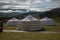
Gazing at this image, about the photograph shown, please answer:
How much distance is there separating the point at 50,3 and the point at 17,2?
894 mm

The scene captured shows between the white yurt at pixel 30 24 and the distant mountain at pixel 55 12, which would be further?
the distant mountain at pixel 55 12

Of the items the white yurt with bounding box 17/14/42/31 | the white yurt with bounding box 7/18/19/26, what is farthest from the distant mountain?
the white yurt with bounding box 7/18/19/26

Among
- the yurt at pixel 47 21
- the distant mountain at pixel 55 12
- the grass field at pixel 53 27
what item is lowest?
the grass field at pixel 53 27

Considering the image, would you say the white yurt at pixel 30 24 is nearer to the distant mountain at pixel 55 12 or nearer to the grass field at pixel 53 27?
the grass field at pixel 53 27

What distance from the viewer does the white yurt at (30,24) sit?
178 inches

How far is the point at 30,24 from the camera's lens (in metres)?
4.53

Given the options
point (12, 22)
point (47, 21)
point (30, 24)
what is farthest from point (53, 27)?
point (12, 22)

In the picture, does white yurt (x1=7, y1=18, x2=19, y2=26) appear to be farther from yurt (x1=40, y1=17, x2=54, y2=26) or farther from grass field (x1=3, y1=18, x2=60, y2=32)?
yurt (x1=40, y1=17, x2=54, y2=26)

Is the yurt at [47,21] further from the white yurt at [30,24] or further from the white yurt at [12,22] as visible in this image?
the white yurt at [12,22]

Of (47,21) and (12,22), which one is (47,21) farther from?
(12,22)

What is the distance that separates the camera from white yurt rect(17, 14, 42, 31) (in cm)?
452

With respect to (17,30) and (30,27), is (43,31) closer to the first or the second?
(30,27)

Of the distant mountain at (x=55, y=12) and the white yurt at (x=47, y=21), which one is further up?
the distant mountain at (x=55, y=12)

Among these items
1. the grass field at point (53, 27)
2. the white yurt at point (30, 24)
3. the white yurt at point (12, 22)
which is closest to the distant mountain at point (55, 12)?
the grass field at point (53, 27)
